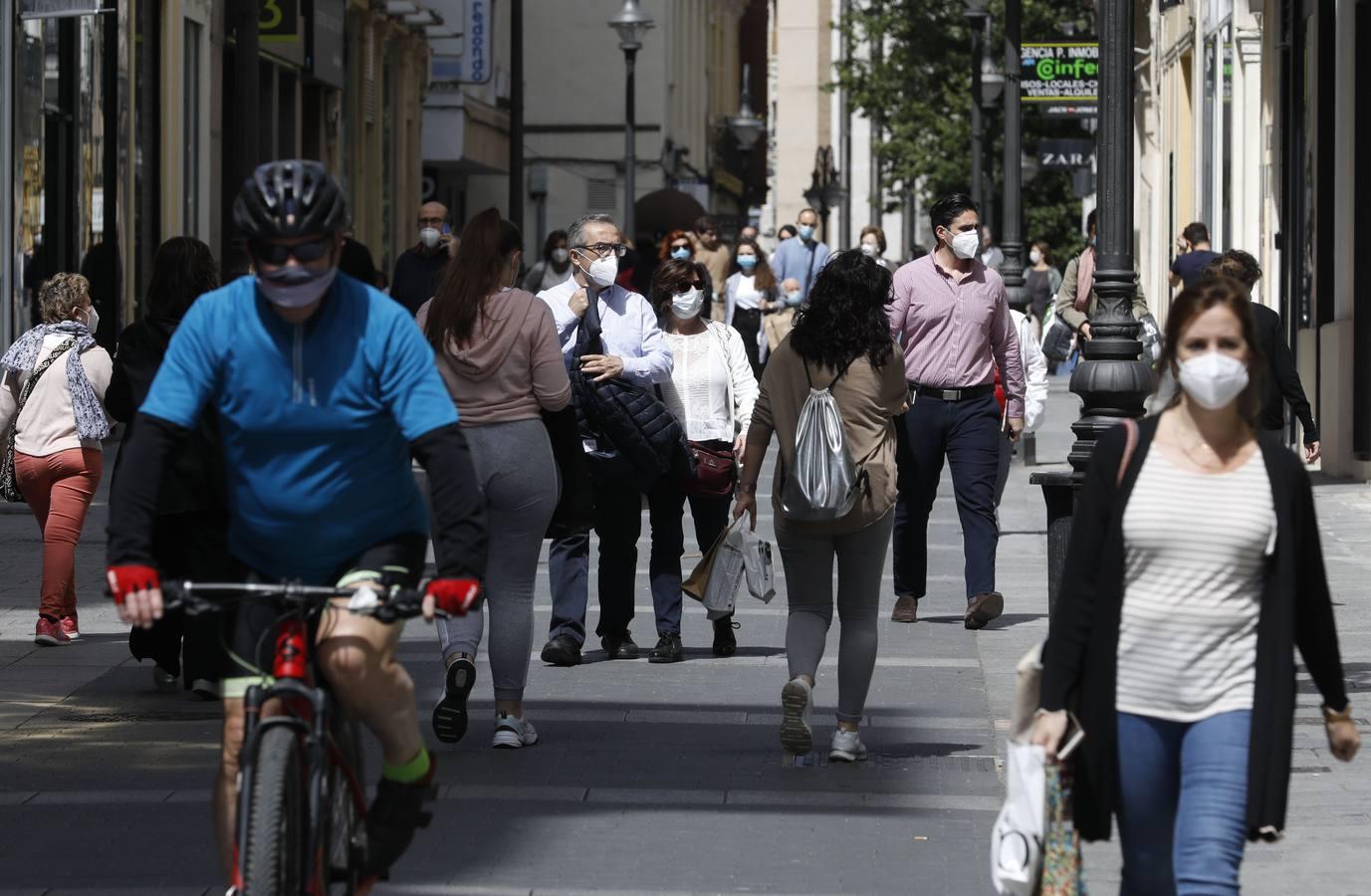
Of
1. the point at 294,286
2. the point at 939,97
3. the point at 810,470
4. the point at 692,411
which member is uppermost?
the point at 939,97

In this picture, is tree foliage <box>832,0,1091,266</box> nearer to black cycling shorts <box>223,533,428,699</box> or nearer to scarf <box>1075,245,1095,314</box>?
scarf <box>1075,245,1095,314</box>

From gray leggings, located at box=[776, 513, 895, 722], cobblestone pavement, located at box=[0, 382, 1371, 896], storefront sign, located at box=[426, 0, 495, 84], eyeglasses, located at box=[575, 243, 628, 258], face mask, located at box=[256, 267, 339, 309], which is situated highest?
storefront sign, located at box=[426, 0, 495, 84]

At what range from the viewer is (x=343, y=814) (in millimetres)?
5262

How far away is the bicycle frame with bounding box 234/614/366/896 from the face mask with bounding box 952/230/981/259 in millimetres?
6863

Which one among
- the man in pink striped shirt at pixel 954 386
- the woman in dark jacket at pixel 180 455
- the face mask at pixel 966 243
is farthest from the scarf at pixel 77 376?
the face mask at pixel 966 243

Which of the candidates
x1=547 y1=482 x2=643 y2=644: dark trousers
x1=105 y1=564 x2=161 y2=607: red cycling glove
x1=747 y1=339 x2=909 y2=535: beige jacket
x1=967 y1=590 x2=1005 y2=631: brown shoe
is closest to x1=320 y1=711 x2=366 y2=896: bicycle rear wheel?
x1=105 y1=564 x2=161 y2=607: red cycling glove

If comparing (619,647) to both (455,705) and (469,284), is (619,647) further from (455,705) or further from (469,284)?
(469,284)

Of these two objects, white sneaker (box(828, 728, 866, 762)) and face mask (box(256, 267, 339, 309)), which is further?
white sneaker (box(828, 728, 866, 762))

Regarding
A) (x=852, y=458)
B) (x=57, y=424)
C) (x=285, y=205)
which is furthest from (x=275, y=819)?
(x=57, y=424)

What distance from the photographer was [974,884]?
21.3ft

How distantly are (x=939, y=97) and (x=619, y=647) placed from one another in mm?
38720

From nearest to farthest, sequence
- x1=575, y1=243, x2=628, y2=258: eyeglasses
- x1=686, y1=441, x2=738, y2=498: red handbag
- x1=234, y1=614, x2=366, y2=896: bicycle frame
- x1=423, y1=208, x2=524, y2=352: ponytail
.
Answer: x1=234, y1=614, x2=366, y2=896: bicycle frame, x1=423, y1=208, x2=524, y2=352: ponytail, x1=575, y1=243, x2=628, y2=258: eyeglasses, x1=686, y1=441, x2=738, y2=498: red handbag

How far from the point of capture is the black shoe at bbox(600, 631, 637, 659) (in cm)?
1062

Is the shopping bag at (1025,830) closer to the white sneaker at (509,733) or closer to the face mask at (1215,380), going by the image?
the face mask at (1215,380)
